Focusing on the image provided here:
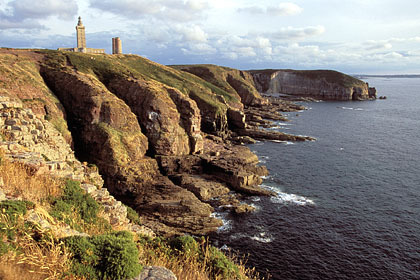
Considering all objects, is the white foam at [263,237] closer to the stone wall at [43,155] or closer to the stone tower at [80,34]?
the stone wall at [43,155]

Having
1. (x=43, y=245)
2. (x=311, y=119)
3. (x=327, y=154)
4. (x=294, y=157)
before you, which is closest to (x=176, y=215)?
(x=43, y=245)

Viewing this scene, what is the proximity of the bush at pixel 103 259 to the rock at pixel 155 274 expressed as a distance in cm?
23

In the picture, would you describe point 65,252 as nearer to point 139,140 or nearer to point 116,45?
point 139,140

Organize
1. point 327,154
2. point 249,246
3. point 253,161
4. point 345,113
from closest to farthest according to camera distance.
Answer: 1. point 249,246
2. point 253,161
3. point 327,154
4. point 345,113

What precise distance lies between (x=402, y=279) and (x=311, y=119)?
10690 cm

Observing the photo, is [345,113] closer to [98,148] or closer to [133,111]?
[133,111]

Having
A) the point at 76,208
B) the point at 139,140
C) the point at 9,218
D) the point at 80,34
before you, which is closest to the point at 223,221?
the point at 139,140

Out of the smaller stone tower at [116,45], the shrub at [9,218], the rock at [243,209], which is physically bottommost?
the rock at [243,209]

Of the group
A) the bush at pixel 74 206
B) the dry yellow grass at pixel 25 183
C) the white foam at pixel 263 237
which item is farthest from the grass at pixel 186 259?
the white foam at pixel 263 237

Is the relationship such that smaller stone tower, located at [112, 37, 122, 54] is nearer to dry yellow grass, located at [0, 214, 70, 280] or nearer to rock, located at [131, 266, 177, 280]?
dry yellow grass, located at [0, 214, 70, 280]

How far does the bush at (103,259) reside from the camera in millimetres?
10047

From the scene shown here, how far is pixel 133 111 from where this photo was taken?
2662 inches

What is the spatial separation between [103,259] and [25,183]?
887 cm

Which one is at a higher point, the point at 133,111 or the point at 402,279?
the point at 133,111
